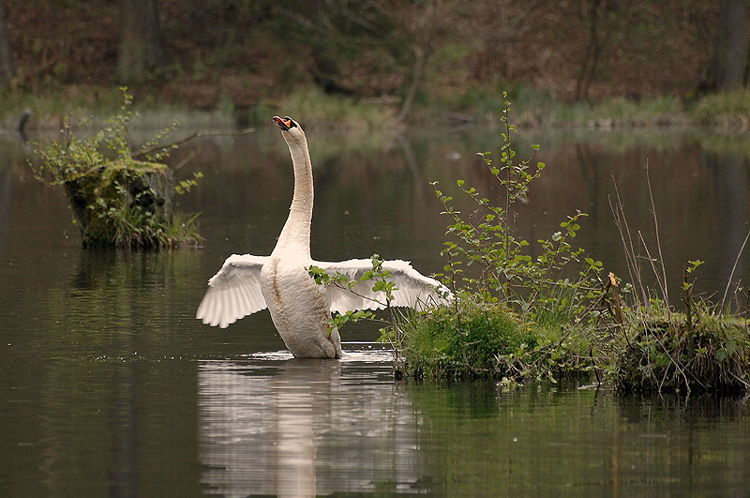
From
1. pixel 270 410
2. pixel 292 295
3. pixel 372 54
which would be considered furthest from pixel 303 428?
pixel 372 54

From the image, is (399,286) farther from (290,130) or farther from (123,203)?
(123,203)

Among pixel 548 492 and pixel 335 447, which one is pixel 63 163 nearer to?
pixel 335 447

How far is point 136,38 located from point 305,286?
48017mm

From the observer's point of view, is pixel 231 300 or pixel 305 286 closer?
pixel 305 286

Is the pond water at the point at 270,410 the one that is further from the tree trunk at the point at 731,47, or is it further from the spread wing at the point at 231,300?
the tree trunk at the point at 731,47

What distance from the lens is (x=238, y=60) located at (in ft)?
200

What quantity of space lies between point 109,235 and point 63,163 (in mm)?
1232

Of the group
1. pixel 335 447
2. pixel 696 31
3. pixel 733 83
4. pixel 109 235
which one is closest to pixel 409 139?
pixel 733 83

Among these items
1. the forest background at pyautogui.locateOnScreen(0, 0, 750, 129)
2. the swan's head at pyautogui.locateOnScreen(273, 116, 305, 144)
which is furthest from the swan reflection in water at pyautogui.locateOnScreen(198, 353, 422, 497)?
A: the forest background at pyautogui.locateOnScreen(0, 0, 750, 129)

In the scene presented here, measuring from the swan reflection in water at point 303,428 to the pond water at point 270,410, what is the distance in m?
0.02

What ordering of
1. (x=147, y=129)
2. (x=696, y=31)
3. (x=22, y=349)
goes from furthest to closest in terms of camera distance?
(x=696, y=31)
(x=147, y=129)
(x=22, y=349)

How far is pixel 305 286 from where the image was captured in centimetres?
1069

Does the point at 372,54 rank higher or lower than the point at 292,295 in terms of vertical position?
higher

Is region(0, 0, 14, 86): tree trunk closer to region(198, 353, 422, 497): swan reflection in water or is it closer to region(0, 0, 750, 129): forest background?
region(0, 0, 750, 129): forest background
